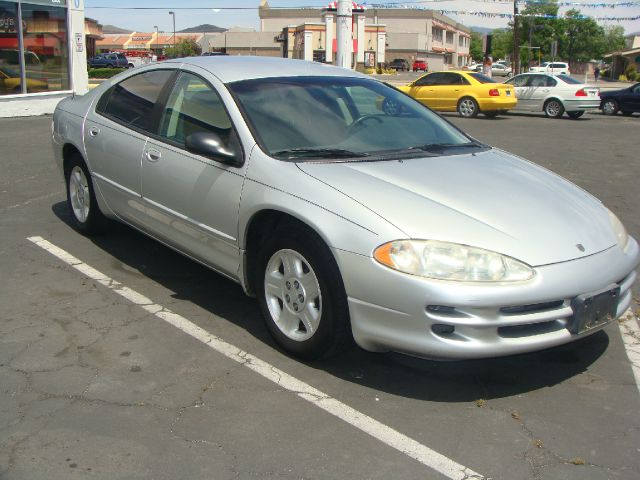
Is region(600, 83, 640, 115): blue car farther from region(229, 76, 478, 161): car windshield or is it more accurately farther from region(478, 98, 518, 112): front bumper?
region(229, 76, 478, 161): car windshield

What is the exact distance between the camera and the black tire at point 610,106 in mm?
24472

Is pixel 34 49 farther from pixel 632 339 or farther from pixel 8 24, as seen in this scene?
pixel 632 339

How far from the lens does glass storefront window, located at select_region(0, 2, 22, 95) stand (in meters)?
17.0

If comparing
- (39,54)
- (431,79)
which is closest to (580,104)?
(431,79)

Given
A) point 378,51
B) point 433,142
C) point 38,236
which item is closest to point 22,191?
point 38,236

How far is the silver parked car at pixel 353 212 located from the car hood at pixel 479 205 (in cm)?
1

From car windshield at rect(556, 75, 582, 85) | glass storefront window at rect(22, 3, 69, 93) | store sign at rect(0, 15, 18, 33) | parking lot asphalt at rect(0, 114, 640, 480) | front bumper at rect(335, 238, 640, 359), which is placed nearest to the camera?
parking lot asphalt at rect(0, 114, 640, 480)

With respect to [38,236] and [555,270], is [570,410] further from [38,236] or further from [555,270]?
[38,236]

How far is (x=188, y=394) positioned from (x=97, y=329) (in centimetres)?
109

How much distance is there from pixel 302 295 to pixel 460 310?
91cm

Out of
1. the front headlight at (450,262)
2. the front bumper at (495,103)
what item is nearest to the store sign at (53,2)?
the front bumper at (495,103)

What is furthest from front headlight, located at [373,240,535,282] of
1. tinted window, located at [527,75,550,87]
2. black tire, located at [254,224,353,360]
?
tinted window, located at [527,75,550,87]

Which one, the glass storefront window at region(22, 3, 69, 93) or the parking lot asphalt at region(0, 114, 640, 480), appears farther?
the glass storefront window at region(22, 3, 69, 93)

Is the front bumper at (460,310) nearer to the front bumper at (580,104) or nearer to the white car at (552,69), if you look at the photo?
the front bumper at (580,104)
